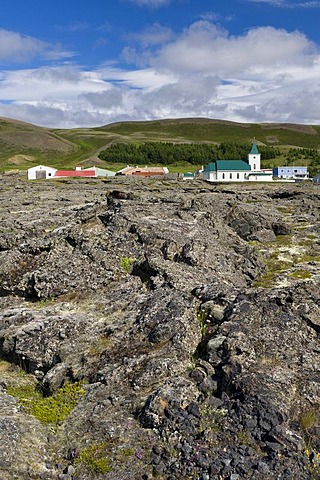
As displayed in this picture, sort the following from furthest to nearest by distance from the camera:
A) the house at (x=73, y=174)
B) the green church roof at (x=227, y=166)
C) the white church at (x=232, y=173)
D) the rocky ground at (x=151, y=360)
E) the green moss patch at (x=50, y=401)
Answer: the green church roof at (x=227, y=166) < the white church at (x=232, y=173) < the house at (x=73, y=174) < the green moss patch at (x=50, y=401) < the rocky ground at (x=151, y=360)

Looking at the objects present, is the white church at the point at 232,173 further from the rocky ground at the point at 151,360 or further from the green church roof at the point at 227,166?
the rocky ground at the point at 151,360

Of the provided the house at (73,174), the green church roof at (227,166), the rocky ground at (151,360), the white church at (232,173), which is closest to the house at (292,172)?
the white church at (232,173)

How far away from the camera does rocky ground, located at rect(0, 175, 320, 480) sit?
11969 mm

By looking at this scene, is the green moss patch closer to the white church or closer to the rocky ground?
the rocky ground

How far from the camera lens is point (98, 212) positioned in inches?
1174

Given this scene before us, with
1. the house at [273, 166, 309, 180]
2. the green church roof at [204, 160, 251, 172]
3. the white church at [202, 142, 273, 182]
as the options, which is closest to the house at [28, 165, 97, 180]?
the white church at [202, 142, 273, 182]

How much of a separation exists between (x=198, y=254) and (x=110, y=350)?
9126 mm

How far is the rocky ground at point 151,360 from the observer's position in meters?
12.0

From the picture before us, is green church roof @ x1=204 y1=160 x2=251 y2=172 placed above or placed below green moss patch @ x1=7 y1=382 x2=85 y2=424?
above

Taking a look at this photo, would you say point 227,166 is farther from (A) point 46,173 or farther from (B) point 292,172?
(A) point 46,173

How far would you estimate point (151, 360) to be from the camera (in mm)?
15109

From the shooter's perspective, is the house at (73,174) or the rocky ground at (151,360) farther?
the house at (73,174)

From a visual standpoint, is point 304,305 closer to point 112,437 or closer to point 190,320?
point 190,320

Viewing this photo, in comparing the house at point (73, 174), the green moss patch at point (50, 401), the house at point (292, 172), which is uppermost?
the house at point (292, 172)
